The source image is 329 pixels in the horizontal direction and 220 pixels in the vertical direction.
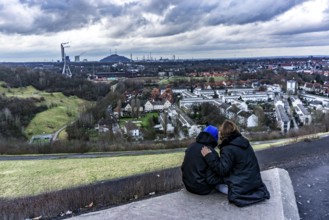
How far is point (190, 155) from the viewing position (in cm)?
525

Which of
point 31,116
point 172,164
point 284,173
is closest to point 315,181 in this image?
point 284,173

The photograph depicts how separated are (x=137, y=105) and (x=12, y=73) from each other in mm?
51132

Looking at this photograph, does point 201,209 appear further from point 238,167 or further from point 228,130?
point 228,130

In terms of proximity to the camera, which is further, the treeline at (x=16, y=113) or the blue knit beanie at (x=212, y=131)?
the treeline at (x=16, y=113)

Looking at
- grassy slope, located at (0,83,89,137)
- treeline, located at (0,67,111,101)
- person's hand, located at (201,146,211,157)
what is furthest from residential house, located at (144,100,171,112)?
person's hand, located at (201,146,211,157)

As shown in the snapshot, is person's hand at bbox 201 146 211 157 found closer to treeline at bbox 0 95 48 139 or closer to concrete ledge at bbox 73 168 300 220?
concrete ledge at bbox 73 168 300 220

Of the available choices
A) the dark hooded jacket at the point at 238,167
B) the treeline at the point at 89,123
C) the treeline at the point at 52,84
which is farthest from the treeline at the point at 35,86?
the dark hooded jacket at the point at 238,167

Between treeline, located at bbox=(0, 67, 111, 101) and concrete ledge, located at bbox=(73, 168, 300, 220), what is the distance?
75.3 m

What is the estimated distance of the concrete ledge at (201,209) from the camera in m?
4.88

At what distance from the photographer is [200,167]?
5211mm

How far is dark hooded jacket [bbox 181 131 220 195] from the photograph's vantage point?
514 cm

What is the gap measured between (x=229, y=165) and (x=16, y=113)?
2220 inches

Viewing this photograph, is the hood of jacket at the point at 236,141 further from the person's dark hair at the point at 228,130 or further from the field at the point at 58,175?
the field at the point at 58,175

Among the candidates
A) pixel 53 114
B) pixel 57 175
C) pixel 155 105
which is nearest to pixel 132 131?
pixel 57 175
